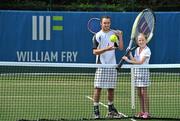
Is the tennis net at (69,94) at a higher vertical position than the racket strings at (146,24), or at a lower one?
lower

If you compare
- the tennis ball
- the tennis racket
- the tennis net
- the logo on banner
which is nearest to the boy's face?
the tennis ball

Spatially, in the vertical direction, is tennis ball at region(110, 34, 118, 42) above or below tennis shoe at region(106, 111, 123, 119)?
above

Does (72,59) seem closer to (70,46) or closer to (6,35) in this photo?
(70,46)

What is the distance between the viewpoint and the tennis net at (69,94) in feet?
29.9

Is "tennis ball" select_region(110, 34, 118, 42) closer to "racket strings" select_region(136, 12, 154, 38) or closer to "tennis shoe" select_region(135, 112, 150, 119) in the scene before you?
"racket strings" select_region(136, 12, 154, 38)

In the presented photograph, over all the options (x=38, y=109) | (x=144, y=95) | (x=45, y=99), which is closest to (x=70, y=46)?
(x=45, y=99)

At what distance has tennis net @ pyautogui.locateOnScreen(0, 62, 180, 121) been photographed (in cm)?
912

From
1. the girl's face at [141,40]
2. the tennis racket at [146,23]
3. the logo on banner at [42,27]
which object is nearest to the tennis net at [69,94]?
the girl's face at [141,40]

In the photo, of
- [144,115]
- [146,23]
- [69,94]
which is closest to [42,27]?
[69,94]

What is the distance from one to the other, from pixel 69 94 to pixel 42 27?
5.25 metres

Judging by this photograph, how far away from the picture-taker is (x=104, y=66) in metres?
8.62

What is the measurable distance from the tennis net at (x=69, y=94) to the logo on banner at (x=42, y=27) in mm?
1380

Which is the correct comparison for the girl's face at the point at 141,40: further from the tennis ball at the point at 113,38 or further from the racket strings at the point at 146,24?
the tennis ball at the point at 113,38

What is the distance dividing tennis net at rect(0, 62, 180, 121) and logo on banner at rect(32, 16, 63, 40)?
54.3 inches
